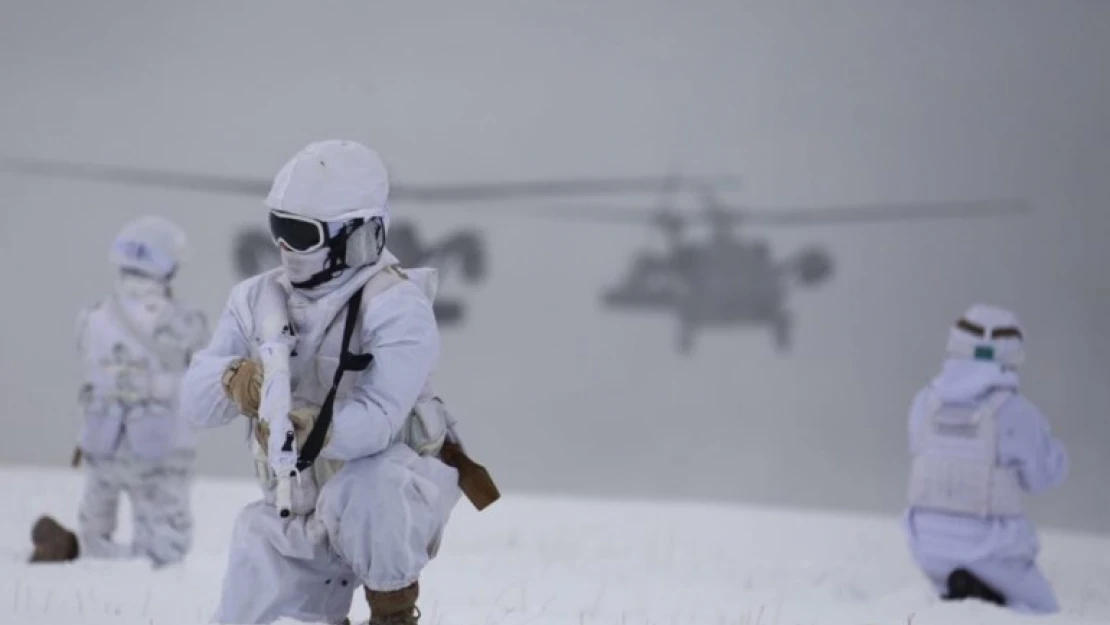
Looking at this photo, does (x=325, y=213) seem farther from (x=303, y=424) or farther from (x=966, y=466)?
(x=966, y=466)

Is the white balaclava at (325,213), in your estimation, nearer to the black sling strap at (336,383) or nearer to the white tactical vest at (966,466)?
the black sling strap at (336,383)

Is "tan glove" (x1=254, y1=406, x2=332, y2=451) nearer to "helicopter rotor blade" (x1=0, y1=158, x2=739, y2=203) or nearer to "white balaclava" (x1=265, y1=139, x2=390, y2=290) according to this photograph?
"white balaclava" (x1=265, y1=139, x2=390, y2=290)

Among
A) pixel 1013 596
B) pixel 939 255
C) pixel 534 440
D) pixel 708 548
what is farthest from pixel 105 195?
pixel 1013 596

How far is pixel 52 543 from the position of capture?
5188 mm

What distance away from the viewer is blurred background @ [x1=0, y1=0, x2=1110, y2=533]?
7.20 m

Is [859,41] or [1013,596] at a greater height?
[859,41]

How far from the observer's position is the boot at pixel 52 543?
5176 mm

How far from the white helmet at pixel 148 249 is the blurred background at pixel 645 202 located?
2.19 metres

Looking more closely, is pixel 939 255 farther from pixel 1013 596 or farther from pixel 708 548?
pixel 1013 596

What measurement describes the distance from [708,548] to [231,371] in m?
3.66

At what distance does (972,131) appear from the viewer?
7203 millimetres

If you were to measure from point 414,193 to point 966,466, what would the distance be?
3.46 meters

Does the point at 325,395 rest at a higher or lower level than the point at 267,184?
lower

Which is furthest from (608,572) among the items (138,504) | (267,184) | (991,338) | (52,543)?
(267,184)
